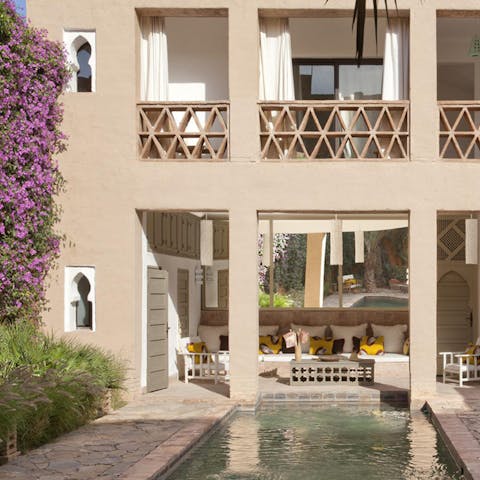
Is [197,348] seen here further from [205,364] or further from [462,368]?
[462,368]

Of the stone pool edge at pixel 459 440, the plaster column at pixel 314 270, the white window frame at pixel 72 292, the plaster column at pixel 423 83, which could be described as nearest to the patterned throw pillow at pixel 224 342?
the plaster column at pixel 314 270

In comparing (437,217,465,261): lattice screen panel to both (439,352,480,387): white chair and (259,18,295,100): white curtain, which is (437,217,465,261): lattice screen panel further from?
(259,18,295,100): white curtain

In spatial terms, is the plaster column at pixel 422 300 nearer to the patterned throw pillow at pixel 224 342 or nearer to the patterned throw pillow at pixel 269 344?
the patterned throw pillow at pixel 269 344

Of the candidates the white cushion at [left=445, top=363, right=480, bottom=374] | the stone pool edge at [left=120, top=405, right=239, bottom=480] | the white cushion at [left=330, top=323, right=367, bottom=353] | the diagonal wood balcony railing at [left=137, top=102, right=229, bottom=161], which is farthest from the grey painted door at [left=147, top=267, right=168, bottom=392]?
the white cushion at [left=445, top=363, right=480, bottom=374]

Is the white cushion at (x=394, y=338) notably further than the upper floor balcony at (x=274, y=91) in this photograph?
Yes

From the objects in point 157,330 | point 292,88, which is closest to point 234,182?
point 292,88

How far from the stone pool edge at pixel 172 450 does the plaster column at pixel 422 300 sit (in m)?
3.23

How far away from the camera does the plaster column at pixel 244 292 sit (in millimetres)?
13398

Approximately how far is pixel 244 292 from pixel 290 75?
3.75 meters

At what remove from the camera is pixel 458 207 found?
1337cm

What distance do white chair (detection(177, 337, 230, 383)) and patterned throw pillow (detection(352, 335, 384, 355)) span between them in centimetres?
281

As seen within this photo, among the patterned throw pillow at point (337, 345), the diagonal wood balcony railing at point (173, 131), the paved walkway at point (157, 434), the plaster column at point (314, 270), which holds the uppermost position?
the diagonal wood balcony railing at point (173, 131)

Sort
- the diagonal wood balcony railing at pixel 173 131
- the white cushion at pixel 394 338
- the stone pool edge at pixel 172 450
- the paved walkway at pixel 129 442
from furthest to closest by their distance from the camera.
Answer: the white cushion at pixel 394 338
the diagonal wood balcony railing at pixel 173 131
the paved walkway at pixel 129 442
the stone pool edge at pixel 172 450

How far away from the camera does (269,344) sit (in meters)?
17.5
